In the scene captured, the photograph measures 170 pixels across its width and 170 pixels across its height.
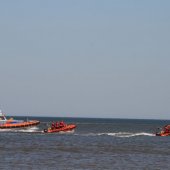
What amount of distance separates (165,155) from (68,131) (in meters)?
40.5

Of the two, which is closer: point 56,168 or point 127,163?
point 56,168

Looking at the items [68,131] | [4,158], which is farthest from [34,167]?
[68,131]

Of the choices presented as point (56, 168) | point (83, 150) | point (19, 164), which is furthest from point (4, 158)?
point (83, 150)

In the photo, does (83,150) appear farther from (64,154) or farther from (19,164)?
(19,164)

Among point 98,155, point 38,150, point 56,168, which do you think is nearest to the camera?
point 56,168

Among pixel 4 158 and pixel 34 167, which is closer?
pixel 34 167

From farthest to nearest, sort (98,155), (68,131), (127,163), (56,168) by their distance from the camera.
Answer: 1. (68,131)
2. (98,155)
3. (127,163)
4. (56,168)

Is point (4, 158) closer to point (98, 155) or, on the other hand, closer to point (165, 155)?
point (98, 155)

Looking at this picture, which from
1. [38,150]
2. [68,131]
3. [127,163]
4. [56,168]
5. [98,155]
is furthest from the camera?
[68,131]

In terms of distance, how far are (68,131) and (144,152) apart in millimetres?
37815

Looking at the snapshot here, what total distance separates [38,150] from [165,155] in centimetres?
1007

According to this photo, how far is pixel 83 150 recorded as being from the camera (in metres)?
49.8

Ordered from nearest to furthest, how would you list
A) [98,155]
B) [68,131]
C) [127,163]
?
[127,163] → [98,155] → [68,131]

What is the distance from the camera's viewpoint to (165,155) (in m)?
46.6
